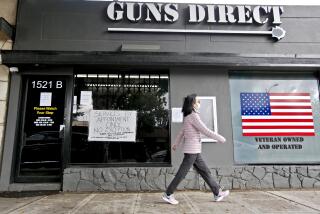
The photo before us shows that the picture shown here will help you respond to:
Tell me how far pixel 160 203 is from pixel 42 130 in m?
3.27

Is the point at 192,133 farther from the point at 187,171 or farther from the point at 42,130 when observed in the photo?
the point at 42,130

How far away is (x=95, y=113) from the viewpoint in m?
6.12

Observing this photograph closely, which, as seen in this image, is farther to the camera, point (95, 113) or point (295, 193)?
point (95, 113)

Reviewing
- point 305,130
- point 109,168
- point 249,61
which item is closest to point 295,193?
point 305,130

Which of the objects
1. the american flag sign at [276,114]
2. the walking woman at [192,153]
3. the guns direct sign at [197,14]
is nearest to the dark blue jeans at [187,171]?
the walking woman at [192,153]

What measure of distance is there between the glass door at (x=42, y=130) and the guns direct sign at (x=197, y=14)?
6.65ft

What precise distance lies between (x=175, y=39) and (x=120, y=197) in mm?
3824

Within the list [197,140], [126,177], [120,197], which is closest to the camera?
[197,140]

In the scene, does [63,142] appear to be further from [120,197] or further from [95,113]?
[120,197]

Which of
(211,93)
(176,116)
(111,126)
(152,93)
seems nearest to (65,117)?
(111,126)

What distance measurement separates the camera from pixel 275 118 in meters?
6.31

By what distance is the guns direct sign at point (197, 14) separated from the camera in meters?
6.39

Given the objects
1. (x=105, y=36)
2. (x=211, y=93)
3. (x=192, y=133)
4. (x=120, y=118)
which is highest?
(x=105, y=36)

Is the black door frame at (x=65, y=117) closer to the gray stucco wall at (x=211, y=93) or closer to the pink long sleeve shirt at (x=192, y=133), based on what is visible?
the gray stucco wall at (x=211, y=93)
